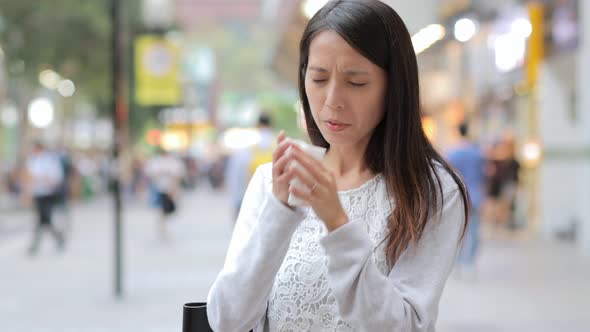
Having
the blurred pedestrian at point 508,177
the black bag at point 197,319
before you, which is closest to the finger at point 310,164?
the black bag at point 197,319

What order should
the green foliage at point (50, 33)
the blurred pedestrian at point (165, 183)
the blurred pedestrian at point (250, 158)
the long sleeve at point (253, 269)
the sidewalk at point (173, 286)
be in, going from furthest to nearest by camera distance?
1. the green foliage at point (50, 33)
2. the blurred pedestrian at point (165, 183)
3. the blurred pedestrian at point (250, 158)
4. the sidewalk at point (173, 286)
5. the long sleeve at point (253, 269)

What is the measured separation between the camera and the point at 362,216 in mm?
2363

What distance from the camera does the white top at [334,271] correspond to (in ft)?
7.07

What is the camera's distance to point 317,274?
7.70ft

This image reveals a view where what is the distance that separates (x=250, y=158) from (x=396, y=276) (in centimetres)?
880

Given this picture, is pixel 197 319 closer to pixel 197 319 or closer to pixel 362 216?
pixel 197 319

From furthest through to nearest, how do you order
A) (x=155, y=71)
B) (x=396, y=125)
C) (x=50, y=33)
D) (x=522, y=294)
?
(x=50, y=33) < (x=155, y=71) < (x=522, y=294) < (x=396, y=125)

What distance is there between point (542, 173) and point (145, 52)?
846 cm

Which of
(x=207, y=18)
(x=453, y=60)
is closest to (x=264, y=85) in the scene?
(x=207, y=18)

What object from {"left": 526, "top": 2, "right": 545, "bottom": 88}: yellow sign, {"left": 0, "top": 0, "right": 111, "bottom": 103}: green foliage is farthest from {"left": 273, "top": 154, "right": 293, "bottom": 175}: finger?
{"left": 0, "top": 0, "right": 111, "bottom": 103}: green foliage

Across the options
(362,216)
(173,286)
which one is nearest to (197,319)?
(362,216)

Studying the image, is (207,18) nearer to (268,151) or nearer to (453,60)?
(453,60)

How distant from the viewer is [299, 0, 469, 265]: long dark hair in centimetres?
Answer: 230

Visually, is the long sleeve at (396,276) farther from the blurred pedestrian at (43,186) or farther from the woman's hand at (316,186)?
the blurred pedestrian at (43,186)
